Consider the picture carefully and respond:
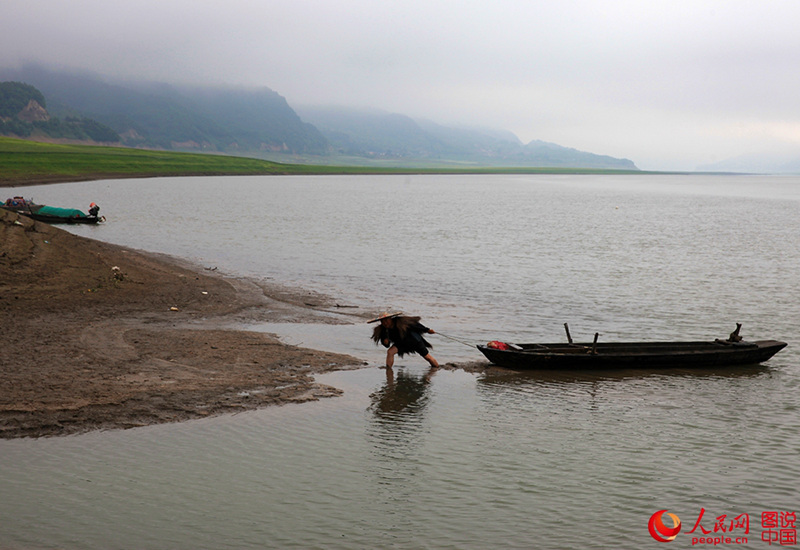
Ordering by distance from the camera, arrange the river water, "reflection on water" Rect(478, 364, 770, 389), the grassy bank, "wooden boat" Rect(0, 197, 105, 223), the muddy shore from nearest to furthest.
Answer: the river water
the muddy shore
"reflection on water" Rect(478, 364, 770, 389)
"wooden boat" Rect(0, 197, 105, 223)
the grassy bank

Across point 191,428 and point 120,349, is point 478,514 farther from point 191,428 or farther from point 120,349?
point 120,349

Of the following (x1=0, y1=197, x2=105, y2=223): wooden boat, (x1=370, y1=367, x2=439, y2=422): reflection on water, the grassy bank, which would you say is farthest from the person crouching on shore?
the grassy bank

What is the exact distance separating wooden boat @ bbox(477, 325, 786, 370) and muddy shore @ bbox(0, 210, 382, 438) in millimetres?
4289

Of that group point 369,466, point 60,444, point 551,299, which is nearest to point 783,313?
point 551,299

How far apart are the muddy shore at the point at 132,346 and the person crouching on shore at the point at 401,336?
962 mm

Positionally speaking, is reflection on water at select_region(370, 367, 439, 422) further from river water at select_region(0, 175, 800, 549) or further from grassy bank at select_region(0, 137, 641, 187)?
grassy bank at select_region(0, 137, 641, 187)

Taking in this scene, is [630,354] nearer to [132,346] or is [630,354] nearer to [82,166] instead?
[132,346]

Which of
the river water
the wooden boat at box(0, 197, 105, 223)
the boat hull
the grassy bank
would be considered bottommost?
the river water

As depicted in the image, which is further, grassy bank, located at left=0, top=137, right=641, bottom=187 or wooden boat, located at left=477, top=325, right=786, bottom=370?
grassy bank, located at left=0, top=137, right=641, bottom=187

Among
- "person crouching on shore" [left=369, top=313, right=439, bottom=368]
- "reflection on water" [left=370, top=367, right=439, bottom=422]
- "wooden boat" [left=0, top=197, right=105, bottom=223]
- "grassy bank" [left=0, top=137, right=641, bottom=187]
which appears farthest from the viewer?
"grassy bank" [left=0, top=137, right=641, bottom=187]

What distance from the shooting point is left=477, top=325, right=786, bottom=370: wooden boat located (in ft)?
61.8

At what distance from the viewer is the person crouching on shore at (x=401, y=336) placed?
1861 centimetres

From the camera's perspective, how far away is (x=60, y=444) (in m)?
12.8

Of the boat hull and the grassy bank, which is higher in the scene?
the grassy bank
